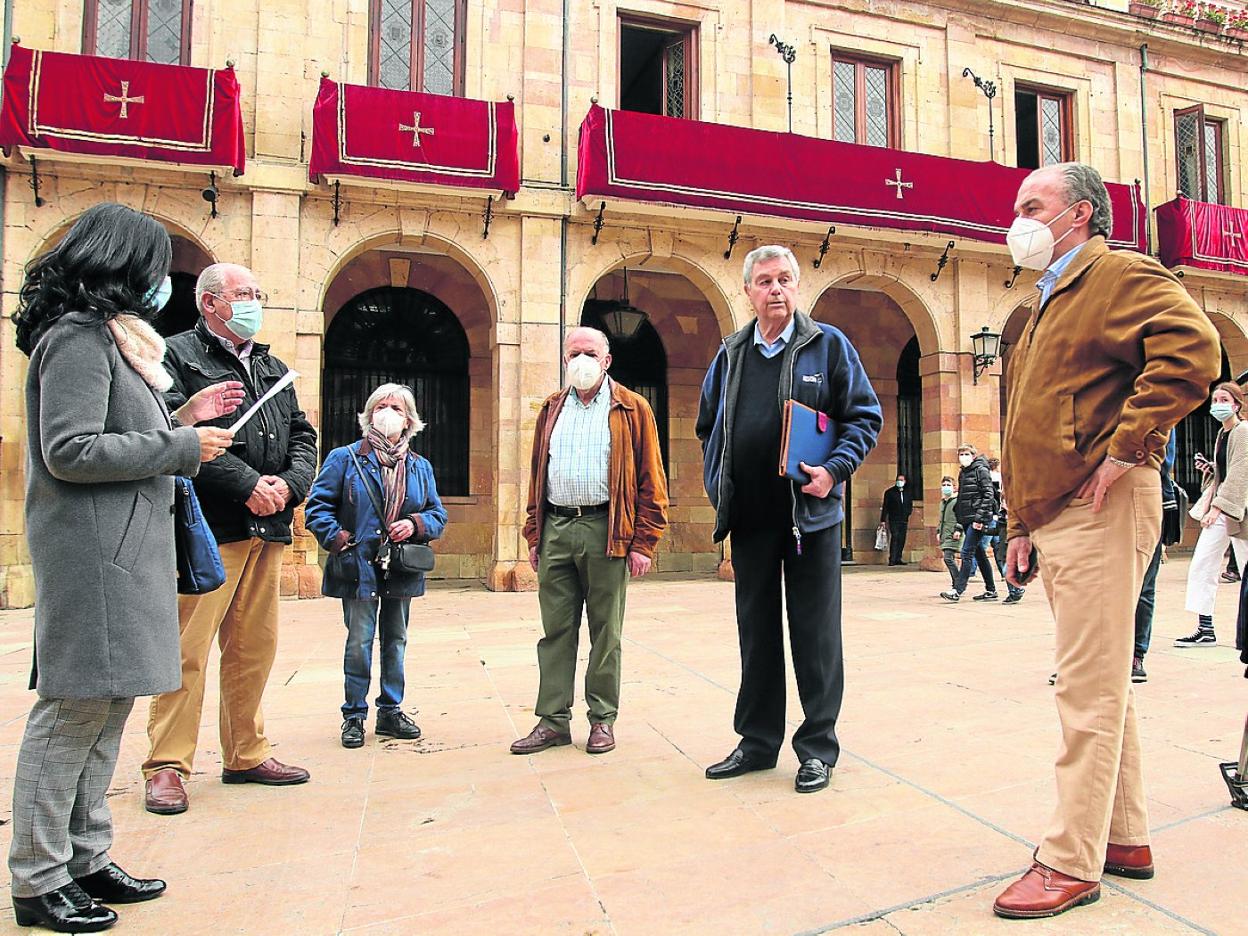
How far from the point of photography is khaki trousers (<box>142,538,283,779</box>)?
11.0 feet

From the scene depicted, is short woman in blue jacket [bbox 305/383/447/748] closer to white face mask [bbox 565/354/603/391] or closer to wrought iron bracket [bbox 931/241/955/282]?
white face mask [bbox 565/354/603/391]

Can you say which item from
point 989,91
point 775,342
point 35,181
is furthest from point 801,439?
point 989,91

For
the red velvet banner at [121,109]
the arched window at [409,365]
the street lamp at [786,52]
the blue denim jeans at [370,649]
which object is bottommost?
the blue denim jeans at [370,649]

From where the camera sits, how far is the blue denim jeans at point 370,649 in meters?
4.26

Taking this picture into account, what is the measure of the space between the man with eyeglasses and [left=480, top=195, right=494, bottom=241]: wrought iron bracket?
8318 millimetres

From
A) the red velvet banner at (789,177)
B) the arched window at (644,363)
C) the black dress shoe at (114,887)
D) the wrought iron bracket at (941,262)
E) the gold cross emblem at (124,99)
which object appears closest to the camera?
the black dress shoe at (114,887)

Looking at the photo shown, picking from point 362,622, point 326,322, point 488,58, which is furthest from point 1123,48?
point 362,622

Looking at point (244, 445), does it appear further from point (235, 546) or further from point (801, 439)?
point (801, 439)

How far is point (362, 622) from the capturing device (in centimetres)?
438

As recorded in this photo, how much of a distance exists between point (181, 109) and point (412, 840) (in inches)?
A: 402

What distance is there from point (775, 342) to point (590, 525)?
1218 mm

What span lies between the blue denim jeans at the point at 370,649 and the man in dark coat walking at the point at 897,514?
41.8 feet

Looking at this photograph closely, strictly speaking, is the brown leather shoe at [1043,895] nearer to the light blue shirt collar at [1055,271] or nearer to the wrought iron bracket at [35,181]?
the light blue shirt collar at [1055,271]

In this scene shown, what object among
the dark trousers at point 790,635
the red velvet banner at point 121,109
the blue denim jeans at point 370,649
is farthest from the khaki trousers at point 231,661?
the red velvet banner at point 121,109
